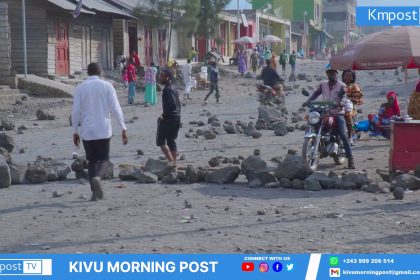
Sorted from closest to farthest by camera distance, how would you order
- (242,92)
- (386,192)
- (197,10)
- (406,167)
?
1. (386,192)
2. (406,167)
3. (242,92)
4. (197,10)

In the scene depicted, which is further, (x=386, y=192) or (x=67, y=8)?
(x=67, y=8)

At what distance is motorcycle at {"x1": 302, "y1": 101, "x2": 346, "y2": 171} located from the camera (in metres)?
11.9

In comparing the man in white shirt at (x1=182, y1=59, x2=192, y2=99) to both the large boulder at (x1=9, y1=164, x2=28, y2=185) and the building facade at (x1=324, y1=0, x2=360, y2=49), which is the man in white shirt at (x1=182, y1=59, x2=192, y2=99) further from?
the building facade at (x1=324, y1=0, x2=360, y2=49)

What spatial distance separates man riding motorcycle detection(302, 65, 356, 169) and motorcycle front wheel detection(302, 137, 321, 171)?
0.54 metres

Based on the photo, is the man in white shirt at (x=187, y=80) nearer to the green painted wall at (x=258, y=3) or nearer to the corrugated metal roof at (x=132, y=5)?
the corrugated metal roof at (x=132, y=5)

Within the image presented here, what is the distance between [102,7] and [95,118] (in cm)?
2633

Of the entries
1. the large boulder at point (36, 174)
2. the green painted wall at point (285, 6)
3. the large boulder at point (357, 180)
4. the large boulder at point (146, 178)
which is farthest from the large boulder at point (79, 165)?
the green painted wall at point (285, 6)

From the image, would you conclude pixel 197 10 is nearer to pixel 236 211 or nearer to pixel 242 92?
pixel 242 92

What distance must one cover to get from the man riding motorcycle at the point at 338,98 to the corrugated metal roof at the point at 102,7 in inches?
839

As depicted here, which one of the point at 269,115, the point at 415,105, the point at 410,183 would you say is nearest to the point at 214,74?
the point at 269,115

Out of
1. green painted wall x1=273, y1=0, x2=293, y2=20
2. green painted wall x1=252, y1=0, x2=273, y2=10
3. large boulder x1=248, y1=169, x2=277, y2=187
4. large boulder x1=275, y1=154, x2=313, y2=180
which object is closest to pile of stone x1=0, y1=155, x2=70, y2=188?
large boulder x1=248, y1=169, x2=277, y2=187

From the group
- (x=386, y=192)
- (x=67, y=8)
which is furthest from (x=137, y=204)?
(x=67, y=8)

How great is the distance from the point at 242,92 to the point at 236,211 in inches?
1025

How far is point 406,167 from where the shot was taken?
1122 cm
